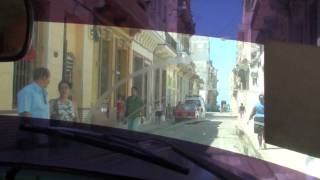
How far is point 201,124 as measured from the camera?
261 centimetres

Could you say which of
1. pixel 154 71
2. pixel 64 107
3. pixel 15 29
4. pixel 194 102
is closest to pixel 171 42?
pixel 154 71

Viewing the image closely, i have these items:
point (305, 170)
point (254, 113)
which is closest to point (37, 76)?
point (254, 113)

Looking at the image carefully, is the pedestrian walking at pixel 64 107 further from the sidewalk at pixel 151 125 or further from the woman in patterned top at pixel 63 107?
the sidewalk at pixel 151 125

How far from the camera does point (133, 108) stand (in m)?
2.64

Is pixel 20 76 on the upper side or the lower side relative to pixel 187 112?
upper

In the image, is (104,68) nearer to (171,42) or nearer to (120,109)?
(120,109)

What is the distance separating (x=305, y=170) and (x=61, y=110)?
3.20ft

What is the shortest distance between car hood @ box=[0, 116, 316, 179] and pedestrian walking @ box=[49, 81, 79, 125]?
0.14ft

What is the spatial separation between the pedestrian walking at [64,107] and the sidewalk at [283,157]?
659mm

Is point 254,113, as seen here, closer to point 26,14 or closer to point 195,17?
point 195,17

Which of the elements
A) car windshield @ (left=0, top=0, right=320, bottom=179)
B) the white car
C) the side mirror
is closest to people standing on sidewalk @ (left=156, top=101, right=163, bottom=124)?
car windshield @ (left=0, top=0, right=320, bottom=179)

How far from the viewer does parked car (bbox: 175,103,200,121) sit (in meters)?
2.58

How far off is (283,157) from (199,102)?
38 cm

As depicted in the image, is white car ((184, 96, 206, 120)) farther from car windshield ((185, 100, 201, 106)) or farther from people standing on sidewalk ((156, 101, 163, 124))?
people standing on sidewalk ((156, 101, 163, 124))
